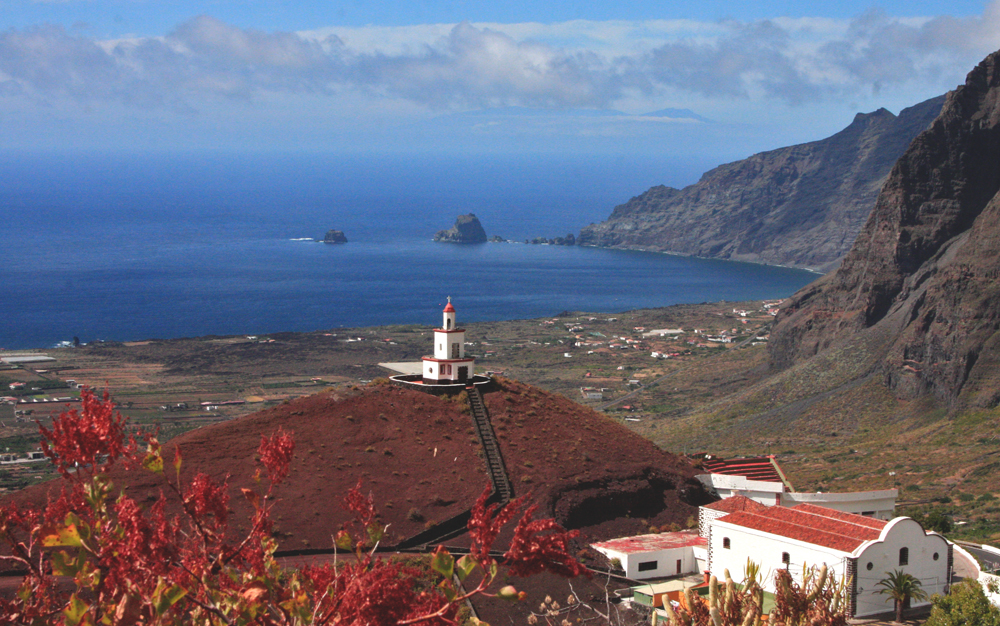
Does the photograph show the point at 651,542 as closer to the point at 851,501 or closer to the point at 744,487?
the point at 744,487

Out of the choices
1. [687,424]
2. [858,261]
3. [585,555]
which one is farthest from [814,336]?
[585,555]

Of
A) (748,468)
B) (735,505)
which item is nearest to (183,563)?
(735,505)

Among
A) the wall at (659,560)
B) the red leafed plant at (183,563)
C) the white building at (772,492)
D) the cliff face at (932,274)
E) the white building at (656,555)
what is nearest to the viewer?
the red leafed plant at (183,563)

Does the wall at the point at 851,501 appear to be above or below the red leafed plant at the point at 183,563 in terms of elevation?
Result: below

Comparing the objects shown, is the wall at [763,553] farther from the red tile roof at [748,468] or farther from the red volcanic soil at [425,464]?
the red tile roof at [748,468]

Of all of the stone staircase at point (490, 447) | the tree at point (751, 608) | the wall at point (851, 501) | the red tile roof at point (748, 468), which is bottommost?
the wall at point (851, 501)

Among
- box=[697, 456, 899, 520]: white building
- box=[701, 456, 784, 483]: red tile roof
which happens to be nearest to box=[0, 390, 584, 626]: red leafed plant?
box=[697, 456, 899, 520]: white building

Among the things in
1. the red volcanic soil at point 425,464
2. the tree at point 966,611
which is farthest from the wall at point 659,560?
the tree at point 966,611
